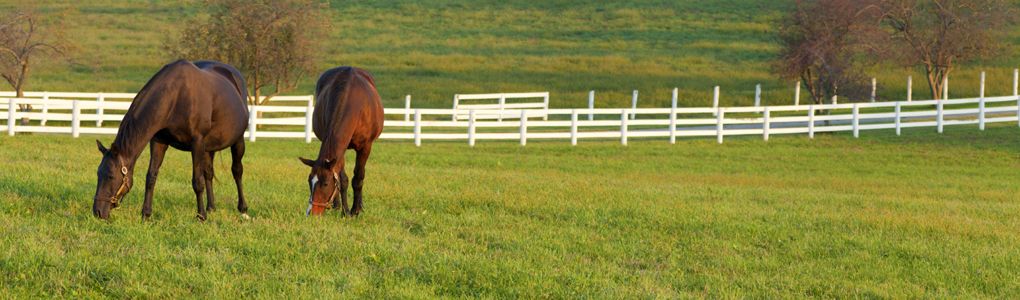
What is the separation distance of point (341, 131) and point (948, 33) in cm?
2815

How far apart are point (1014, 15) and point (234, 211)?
32.4m

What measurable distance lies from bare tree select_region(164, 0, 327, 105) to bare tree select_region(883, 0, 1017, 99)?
69.2ft

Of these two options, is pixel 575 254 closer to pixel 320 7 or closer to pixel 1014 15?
pixel 320 7

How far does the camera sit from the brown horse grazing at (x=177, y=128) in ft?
20.2

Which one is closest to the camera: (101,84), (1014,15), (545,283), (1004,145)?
(545,283)

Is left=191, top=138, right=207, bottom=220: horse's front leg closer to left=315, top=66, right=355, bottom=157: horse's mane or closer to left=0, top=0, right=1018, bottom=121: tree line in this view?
left=315, top=66, right=355, bottom=157: horse's mane

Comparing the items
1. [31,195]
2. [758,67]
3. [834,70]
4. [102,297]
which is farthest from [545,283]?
[758,67]

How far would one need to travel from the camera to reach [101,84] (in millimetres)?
32594

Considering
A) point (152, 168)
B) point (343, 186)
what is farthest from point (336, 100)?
point (152, 168)

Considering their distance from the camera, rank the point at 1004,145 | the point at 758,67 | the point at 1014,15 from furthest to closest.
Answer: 1. the point at 758,67
2. the point at 1014,15
3. the point at 1004,145

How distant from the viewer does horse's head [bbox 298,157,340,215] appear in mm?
6891

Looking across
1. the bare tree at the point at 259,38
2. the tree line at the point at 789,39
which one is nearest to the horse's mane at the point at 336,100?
the bare tree at the point at 259,38

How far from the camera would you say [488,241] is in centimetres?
675

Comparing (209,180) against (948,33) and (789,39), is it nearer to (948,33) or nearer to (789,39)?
(789,39)
